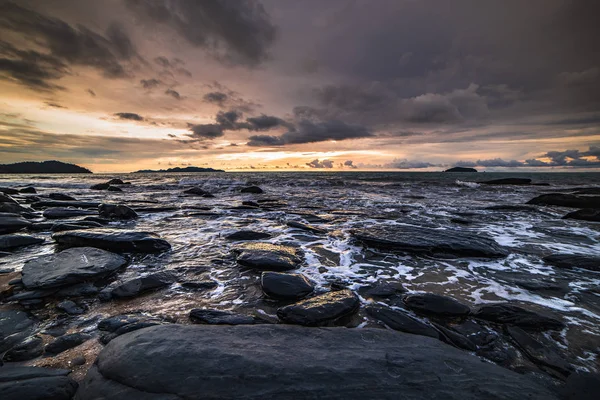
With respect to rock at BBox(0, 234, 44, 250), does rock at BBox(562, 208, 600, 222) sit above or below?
below

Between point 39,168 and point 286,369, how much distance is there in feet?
548

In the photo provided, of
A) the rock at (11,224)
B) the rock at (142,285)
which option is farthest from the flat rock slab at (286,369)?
the rock at (11,224)

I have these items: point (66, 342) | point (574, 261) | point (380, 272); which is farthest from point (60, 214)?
point (574, 261)

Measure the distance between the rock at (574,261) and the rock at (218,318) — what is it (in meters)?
6.34

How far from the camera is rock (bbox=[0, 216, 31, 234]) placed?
708 cm

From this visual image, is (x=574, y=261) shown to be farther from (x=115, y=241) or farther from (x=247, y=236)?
(x=115, y=241)

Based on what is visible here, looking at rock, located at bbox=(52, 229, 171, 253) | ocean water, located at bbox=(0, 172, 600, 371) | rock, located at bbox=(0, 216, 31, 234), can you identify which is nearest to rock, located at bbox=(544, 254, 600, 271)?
ocean water, located at bbox=(0, 172, 600, 371)

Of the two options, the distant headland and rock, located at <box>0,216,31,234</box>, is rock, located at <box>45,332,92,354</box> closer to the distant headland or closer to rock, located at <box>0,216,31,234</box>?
rock, located at <box>0,216,31,234</box>

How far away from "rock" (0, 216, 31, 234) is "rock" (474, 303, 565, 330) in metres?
11.1

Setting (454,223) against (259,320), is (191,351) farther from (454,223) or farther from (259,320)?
(454,223)

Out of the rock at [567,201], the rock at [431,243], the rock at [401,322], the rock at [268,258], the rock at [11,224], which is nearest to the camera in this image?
the rock at [401,322]

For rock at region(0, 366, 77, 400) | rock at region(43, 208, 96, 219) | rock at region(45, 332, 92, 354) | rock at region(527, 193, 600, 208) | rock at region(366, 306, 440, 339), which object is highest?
rock at region(43, 208, 96, 219)

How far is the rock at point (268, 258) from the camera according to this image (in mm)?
5012

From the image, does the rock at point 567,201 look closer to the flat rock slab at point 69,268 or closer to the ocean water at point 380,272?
the ocean water at point 380,272
